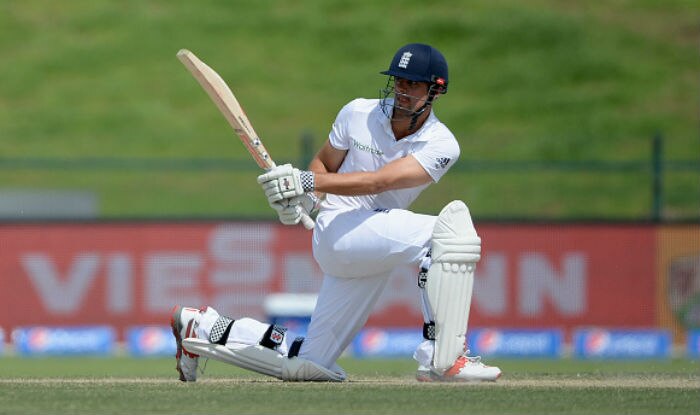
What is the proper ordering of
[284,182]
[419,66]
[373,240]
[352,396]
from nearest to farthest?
[352,396]
[284,182]
[373,240]
[419,66]

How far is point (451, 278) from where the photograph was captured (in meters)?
6.03

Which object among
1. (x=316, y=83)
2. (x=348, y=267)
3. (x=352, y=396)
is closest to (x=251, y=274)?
(x=348, y=267)

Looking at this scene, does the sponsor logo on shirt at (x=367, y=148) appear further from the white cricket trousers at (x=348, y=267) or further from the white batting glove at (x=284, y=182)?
the white batting glove at (x=284, y=182)

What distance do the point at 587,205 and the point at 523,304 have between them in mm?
2846

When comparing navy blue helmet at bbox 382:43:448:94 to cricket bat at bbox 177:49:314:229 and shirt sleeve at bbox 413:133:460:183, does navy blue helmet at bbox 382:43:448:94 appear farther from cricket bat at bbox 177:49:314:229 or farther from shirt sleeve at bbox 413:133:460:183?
cricket bat at bbox 177:49:314:229

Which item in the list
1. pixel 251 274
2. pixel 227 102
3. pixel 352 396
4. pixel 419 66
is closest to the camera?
pixel 352 396

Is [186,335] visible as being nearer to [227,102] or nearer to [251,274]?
[227,102]

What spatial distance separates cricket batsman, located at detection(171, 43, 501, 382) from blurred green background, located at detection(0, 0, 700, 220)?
10.7m

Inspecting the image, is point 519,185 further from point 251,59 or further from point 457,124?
point 251,59

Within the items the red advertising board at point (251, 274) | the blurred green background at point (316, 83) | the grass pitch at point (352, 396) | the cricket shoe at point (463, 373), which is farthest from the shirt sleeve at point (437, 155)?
the blurred green background at point (316, 83)

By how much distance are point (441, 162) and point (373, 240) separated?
1.57ft

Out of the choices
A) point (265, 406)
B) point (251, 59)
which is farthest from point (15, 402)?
point (251, 59)

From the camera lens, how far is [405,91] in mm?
6227

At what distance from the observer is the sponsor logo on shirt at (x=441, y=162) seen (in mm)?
6156
